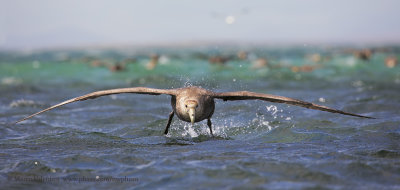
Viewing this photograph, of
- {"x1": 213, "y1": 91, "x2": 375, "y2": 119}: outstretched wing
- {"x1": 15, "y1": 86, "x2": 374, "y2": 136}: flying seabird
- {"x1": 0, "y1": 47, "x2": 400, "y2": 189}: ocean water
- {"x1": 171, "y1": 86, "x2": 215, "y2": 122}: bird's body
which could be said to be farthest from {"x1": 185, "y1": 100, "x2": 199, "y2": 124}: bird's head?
{"x1": 213, "y1": 91, "x2": 375, "y2": 119}: outstretched wing

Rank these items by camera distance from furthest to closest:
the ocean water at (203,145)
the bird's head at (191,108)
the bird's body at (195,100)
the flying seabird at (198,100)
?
the bird's body at (195,100) < the flying seabird at (198,100) < the bird's head at (191,108) < the ocean water at (203,145)

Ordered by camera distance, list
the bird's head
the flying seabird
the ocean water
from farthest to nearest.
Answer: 1. the flying seabird
2. the bird's head
3. the ocean water

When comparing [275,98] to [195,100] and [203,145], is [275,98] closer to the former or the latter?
[195,100]

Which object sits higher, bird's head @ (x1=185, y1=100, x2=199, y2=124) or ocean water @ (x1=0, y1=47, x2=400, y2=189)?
bird's head @ (x1=185, y1=100, x2=199, y2=124)

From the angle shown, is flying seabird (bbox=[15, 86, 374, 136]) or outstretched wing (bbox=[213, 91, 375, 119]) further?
outstretched wing (bbox=[213, 91, 375, 119])

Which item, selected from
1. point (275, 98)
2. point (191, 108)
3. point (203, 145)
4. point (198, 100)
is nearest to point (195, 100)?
point (198, 100)

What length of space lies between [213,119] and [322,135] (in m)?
3.44

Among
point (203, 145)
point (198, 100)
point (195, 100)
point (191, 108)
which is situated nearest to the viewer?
point (191, 108)

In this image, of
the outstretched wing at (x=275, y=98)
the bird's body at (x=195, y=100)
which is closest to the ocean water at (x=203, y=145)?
the bird's body at (x=195, y=100)

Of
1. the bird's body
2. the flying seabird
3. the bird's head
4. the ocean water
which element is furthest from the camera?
the bird's body

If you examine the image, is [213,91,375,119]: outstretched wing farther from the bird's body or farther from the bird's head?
the bird's head

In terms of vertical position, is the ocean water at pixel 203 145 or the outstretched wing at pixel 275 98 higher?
the outstretched wing at pixel 275 98

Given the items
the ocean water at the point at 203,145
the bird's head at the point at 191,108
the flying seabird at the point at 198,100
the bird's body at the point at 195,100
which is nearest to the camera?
the ocean water at the point at 203,145

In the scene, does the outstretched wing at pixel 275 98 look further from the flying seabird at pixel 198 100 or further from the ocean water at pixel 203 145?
the ocean water at pixel 203 145
